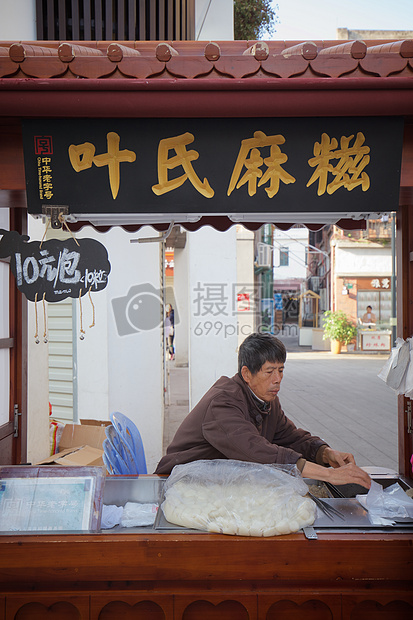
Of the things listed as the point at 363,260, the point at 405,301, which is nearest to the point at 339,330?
the point at 363,260

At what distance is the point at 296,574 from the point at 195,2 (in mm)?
7931

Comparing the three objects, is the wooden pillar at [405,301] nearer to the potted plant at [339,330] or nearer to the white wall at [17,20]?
the white wall at [17,20]

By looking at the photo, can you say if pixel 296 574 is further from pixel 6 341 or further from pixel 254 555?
pixel 6 341

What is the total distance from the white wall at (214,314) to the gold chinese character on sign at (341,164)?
189 inches

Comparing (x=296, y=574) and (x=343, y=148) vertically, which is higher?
(x=343, y=148)

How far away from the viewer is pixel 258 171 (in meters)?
2.48

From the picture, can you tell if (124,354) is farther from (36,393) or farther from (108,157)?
(108,157)

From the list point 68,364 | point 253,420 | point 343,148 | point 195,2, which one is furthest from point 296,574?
point 195,2

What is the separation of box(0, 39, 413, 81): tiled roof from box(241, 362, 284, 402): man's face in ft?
5.14

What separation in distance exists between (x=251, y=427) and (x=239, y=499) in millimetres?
420

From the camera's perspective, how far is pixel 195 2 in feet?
25.5

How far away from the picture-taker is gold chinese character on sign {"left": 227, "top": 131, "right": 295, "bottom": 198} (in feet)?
8.11

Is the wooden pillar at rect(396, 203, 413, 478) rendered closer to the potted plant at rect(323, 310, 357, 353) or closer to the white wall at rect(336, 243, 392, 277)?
the potted plant at rect(323, 310, 357, 353)

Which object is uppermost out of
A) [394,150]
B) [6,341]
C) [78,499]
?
[394,150]
